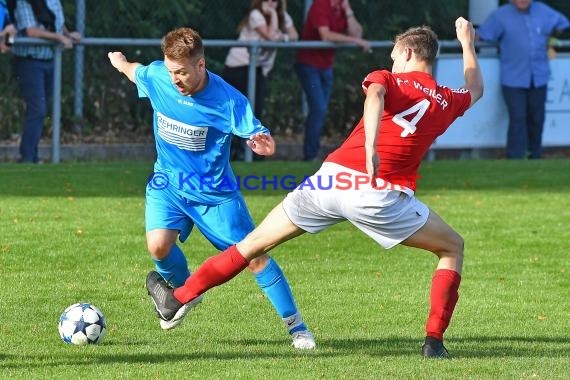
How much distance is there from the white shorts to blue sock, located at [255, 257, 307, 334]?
24.6 inches

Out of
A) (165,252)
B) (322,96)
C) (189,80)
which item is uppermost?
(189,80)

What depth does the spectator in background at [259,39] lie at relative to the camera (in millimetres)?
16172

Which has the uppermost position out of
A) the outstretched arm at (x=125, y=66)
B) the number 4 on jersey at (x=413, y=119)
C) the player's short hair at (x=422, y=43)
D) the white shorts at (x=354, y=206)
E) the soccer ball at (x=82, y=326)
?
the player's short hair at (x=422, y=43)

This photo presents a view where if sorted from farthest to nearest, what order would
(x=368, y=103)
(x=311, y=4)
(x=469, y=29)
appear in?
(x=311, y=4)
(x=469, y=29)
(x=368, y=103)

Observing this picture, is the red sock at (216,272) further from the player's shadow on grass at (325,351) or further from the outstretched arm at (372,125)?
the outstretched arm at (372,125)

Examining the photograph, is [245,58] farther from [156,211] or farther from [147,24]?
[156,211]

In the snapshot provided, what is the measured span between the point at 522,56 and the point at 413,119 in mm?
10878

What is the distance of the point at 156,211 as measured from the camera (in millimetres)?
7582

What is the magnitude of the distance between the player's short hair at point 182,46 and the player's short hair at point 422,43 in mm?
1091

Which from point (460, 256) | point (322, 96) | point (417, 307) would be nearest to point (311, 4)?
point (322, 96)

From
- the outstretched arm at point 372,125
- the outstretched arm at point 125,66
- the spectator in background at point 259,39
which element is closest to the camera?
the outstretched arm at point 372,125

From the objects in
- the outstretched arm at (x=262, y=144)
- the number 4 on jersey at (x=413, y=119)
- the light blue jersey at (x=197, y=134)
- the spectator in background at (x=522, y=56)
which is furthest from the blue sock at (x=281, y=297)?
the spectator in background at (x=522, y=56)

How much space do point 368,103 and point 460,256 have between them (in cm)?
109

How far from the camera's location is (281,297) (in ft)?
24.1
